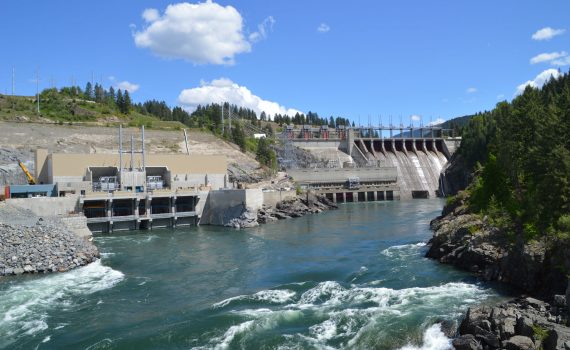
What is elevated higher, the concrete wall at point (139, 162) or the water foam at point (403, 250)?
the concrete wall at point (139, 162)

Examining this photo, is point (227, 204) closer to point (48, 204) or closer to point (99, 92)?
point (48, 204)

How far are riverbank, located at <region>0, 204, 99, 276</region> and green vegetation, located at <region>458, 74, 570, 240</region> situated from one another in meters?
25.0

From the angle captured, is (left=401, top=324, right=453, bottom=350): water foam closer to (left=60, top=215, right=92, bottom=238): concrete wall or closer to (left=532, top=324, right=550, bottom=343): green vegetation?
(left=532, top=324, right=550, bottom=343): green vegetation

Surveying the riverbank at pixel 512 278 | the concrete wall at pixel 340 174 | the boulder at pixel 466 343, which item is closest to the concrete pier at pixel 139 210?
the concrete wall at pixel 340 174

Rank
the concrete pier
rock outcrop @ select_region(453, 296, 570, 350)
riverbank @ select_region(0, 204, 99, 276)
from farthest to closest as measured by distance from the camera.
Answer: the concrete pier → riverbank @ select_region(0, 204, 99, 276) → rock outcrop @ select_region(453, 296, 570, 350)

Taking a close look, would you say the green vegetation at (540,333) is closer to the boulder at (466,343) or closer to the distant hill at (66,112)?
the boulder at (466,343)

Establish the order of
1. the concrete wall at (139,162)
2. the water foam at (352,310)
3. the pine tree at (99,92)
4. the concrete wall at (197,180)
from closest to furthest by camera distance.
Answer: the water foam at (352,310)
the concrete wall at (139,162)
the concrete wall at (197,180)
the pine tree at (99,92)

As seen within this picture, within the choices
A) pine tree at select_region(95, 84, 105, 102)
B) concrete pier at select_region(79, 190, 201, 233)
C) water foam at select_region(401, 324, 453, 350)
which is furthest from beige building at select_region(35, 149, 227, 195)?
pine tree at select_region(95, 84, 105, 102)

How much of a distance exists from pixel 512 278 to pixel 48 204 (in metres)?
38.9

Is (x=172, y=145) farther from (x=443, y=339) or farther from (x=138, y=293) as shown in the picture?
(x=443, y=339)

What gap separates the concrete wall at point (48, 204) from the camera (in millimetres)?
42031

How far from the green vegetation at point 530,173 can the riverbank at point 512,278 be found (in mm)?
1078

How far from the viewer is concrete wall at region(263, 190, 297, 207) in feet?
191

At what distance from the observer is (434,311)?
17922 mm
